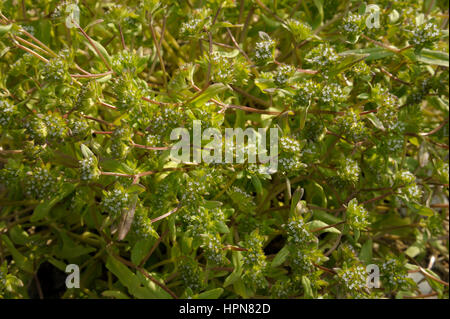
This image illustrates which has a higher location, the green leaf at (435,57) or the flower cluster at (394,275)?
the green leaf at (435,57)

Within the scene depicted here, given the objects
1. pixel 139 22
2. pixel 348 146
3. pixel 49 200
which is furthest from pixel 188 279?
pixel 139 22

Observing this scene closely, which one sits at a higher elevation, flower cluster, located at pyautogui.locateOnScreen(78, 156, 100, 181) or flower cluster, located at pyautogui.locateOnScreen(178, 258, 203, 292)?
flower cluster, located at pyautogui.locateOnScreen(78, 156, 100, 181)

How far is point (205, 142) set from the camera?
1.61 metres

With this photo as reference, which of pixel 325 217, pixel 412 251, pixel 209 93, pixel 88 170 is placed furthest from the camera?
pixel 412 251

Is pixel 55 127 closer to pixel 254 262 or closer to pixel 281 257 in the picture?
pixel 254 262

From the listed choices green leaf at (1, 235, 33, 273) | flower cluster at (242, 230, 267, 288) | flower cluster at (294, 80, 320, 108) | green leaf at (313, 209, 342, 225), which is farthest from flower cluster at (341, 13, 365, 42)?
green leaf at (1, 235, 33, 273)

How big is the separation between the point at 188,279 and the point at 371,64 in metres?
1.23

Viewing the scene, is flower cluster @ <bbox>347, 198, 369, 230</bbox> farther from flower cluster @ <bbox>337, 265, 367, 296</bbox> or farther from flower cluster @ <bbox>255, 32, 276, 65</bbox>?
flower cluster @ <bbox>255, 32, 276, 65</bbox>

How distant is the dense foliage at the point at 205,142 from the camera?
158 centimetres

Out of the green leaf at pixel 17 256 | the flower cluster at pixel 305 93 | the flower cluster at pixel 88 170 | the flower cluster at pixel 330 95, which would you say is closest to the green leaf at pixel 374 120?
the flower cluster at pixel 330 95

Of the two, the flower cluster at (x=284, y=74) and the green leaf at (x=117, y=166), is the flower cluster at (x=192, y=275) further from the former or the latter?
the flower cluster at (x=284, y=74)

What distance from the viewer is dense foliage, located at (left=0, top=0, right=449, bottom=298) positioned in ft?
5.17

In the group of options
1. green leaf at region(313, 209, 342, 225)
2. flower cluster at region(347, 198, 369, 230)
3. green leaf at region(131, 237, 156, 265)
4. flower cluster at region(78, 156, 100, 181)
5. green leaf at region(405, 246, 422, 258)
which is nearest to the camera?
flower cluster at region(78, 156, 100, 181)

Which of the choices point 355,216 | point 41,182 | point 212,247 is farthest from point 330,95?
point 41,182
